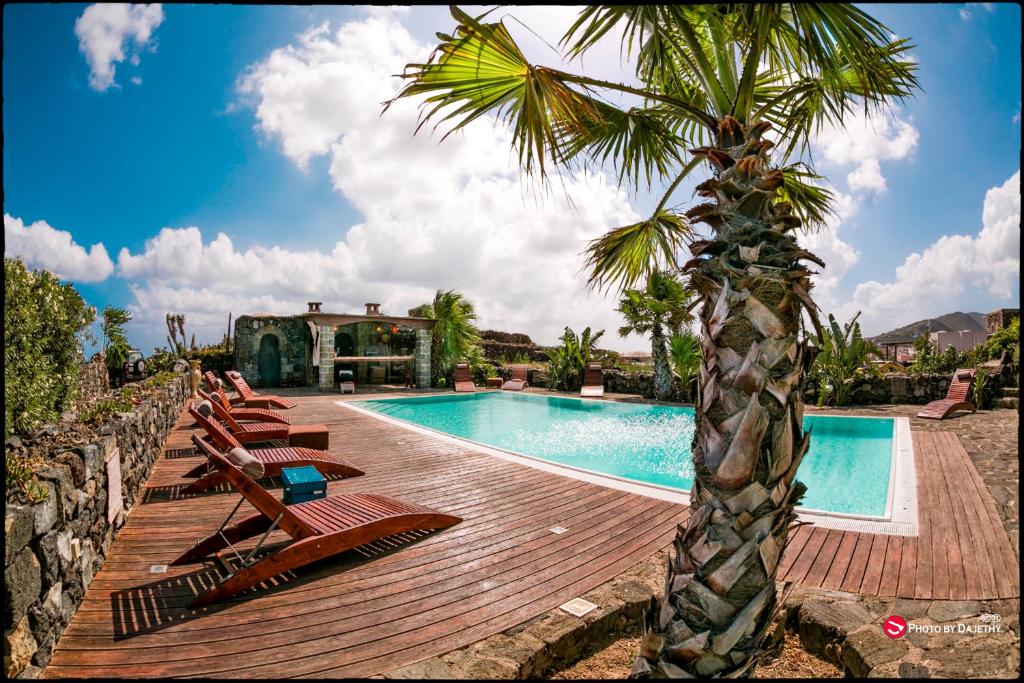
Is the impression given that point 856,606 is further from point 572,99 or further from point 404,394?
point 404,394

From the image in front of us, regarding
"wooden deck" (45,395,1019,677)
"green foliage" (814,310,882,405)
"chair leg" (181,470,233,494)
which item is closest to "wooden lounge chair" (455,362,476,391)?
"green foliage" (814,310,882,405)

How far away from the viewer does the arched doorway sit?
70.0 ft

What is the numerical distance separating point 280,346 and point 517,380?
33.1ft

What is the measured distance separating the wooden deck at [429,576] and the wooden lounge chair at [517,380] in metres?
13.3

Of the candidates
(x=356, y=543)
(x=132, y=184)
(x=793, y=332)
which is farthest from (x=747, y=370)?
(x=132, y=184)

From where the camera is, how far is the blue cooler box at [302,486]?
518 centimetres

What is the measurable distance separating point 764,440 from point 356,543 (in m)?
3.15

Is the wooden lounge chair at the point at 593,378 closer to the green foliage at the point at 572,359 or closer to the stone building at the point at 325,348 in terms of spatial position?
the green foliage at the point at 572,359

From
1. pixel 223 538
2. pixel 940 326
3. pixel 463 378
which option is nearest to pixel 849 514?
pixel 223 538

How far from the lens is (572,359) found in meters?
19.4

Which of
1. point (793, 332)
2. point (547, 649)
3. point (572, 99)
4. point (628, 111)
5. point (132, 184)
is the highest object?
point (132, 184)

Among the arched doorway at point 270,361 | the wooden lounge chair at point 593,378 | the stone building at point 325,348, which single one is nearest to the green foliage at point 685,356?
the wooden lounge chair at point 593,378

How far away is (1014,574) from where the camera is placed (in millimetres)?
3816

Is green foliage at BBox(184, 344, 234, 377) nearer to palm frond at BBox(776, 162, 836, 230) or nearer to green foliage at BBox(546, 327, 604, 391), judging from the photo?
green foliage at BBox(546, 327, 604, 391)
